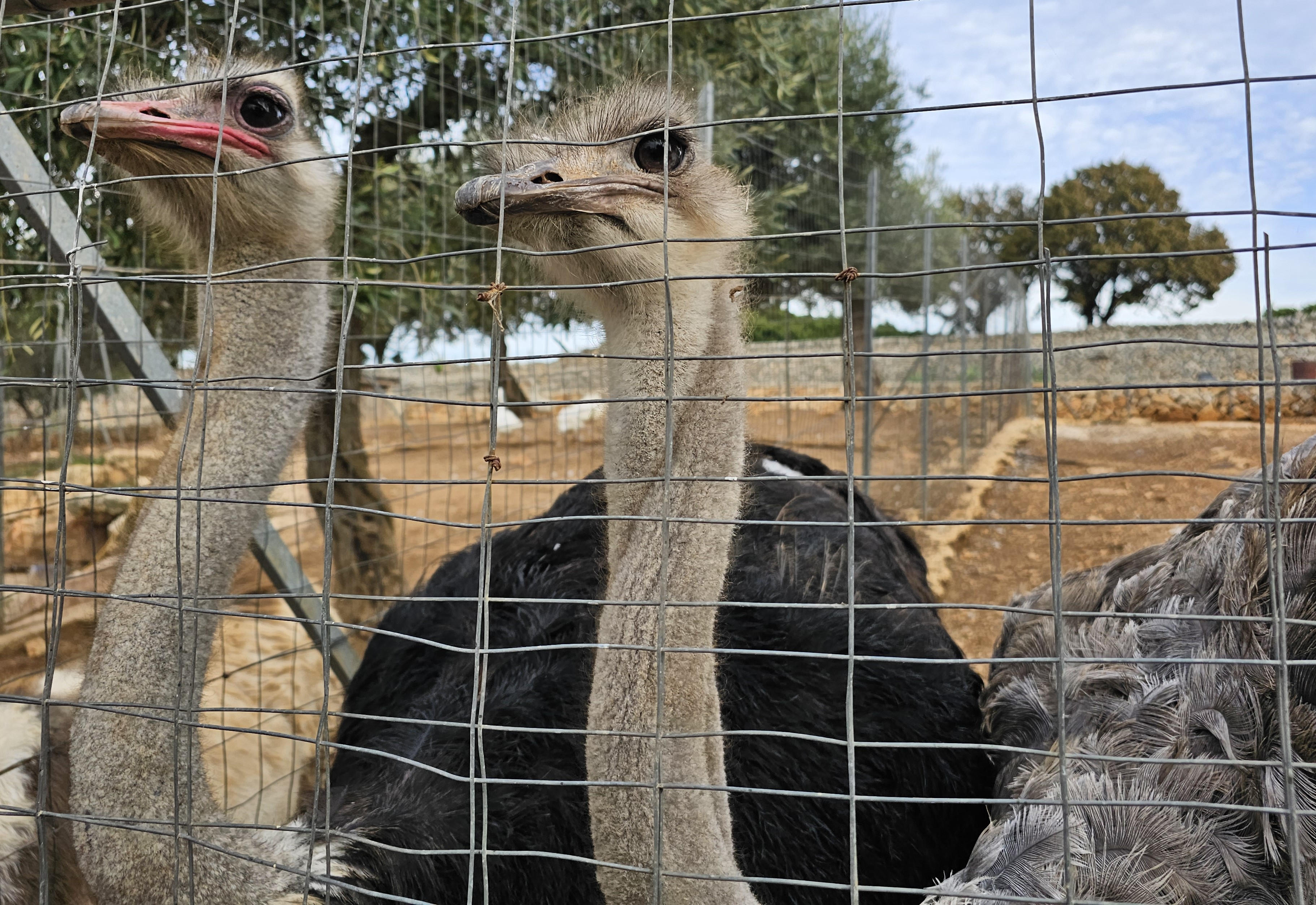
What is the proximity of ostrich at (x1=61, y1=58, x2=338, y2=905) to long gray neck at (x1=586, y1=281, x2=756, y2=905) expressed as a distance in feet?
1.82

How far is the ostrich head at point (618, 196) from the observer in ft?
5.38

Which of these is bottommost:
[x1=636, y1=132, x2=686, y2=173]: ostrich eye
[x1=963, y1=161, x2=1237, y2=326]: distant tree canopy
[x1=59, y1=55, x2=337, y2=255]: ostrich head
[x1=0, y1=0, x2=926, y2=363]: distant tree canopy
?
[x1=636, y1=132, x2=686, y2=173]: ostrich eye

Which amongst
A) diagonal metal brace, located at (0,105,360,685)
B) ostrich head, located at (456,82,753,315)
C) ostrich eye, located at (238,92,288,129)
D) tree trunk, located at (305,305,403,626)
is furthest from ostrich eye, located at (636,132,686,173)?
tree trunk, located at (305,305,403,626)

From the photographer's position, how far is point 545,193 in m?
1.61

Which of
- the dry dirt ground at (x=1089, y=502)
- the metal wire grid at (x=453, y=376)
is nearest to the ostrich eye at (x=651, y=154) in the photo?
the metal wire grid at (x=453, y=376)

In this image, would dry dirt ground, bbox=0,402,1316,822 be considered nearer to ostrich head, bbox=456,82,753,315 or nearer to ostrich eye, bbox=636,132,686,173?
ostrich head, bbox=456,82,753,315

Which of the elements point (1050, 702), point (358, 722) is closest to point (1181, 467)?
point (1050, 702)

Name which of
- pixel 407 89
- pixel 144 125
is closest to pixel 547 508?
pixel 407 89

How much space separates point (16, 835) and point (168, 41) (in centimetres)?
289

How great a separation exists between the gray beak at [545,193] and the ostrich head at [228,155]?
65cm

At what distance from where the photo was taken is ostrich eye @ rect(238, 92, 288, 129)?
2246mm

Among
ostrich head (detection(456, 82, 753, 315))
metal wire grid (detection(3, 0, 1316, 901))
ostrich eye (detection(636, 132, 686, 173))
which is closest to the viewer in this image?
metal wire grid (detection(3, 0, 1316, 901))

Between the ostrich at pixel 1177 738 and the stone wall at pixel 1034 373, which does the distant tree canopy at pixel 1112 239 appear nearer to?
the stone wall at pixel 1034 373

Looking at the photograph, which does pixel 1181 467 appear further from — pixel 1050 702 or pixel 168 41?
pixel 168 41
